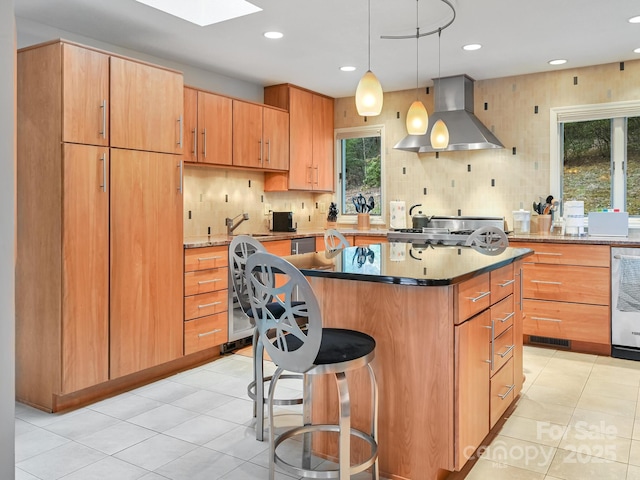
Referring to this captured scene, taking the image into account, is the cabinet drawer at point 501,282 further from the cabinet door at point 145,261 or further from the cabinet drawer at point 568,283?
the cabinet door at point 145,261

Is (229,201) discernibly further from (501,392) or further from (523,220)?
(501,392)

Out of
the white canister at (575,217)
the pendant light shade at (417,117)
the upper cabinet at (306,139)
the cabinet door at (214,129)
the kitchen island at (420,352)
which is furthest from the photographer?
the upper cabinet at (306,139)

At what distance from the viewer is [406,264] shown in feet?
8.02

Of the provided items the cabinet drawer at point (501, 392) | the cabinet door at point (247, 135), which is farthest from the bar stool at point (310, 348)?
the cabinet door at point (247, 135)

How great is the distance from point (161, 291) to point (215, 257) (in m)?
0.58

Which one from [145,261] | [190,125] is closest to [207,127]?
[190,125]

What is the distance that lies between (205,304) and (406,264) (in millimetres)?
2000

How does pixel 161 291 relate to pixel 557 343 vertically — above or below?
above

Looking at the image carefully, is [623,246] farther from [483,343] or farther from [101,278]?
[101,278]

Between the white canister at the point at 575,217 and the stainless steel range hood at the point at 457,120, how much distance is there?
0.87 meters

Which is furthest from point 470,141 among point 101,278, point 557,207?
point 101,278

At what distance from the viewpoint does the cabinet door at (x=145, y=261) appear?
10.7 ft

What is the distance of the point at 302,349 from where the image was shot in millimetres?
1841

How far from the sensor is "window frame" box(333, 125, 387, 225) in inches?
232
